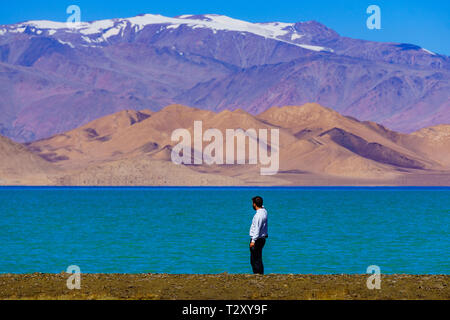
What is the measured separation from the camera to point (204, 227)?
62.5 m

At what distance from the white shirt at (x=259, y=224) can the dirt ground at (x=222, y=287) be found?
3.21 ft

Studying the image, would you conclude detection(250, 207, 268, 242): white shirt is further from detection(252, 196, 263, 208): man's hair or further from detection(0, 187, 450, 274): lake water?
detection(0, 187, 450, 274): lake water

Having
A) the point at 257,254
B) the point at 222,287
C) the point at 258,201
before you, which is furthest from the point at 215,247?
the point at 222,287

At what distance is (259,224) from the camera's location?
1844cm

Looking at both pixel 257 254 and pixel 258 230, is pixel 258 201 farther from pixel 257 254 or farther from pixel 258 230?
pixel 257 254

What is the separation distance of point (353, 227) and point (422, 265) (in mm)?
28905

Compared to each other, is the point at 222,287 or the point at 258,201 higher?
the point at 258,201

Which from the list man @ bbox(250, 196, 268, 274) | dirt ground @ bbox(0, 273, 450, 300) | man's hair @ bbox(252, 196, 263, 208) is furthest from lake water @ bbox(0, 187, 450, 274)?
man's hair @ bbox(252, 196, 263, 208)

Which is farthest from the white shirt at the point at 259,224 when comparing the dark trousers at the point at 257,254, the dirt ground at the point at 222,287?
the dirt ground at the point at 222,287

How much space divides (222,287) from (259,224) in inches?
70.3

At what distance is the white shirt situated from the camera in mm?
18337
